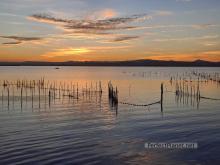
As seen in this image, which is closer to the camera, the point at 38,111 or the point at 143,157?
the point at 143,157

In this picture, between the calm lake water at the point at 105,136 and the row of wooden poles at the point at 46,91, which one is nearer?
the calm lake water at the point at 105,136

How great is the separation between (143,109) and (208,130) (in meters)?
14.8

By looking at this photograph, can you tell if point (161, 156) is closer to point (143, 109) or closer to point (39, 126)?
point (39, 126)

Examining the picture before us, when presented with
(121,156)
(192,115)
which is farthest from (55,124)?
(192,115)

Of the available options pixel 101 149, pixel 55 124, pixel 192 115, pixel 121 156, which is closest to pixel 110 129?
pixel 55 124

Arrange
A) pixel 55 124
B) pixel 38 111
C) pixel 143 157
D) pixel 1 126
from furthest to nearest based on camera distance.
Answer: pixel 38 111 < pixel 55 124 < pixel 1 126 < pixel 143 157

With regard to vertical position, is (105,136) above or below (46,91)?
above

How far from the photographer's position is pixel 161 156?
17938 millimetres

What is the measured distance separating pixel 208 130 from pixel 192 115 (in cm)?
922

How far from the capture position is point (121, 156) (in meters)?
17.8

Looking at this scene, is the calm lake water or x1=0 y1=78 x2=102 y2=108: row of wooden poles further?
x1=0 y1=78 x2=102 y2=108: row of wooden poles

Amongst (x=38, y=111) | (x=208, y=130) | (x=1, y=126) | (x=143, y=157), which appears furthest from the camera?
(x=38, y=111)

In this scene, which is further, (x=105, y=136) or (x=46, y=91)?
(x=46, y=91)

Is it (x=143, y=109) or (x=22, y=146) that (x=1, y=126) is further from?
(x=143, y=109)
